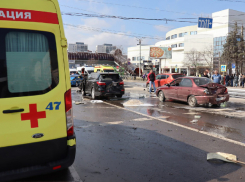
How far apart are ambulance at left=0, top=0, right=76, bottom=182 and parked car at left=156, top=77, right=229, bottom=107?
848cm

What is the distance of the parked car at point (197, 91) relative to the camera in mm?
10616

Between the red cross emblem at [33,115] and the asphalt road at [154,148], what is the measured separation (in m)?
1.05

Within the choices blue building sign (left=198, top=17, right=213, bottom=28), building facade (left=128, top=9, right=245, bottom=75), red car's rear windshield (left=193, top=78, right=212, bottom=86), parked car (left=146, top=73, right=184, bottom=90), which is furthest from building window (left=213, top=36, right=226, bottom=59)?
red car's rear windshield (left=193, top=78, right=212, bottom=86)

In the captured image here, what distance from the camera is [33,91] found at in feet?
10.4

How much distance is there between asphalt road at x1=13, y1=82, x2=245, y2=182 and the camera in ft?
12.6

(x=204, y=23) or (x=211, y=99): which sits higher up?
(x=204, y=23)

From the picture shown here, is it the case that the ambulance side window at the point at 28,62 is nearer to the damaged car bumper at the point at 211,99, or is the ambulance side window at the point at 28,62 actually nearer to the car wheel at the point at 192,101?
the damaged car bumper at the point at 211,99

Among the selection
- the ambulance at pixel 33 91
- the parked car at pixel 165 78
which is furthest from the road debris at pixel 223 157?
the parked car at pixel 165 78

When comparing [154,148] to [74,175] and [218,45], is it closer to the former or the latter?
[74,175]

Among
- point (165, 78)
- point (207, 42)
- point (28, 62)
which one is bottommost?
point (165, 78)

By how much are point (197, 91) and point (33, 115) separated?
9094 millimetres

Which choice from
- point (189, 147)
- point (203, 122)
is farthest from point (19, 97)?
point (203, 122)

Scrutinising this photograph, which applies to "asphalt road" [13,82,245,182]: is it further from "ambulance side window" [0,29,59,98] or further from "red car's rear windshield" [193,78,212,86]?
"red car's rear windshield" [193,78,212,86]

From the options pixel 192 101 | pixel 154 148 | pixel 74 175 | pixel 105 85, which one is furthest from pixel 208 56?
pixel 74 175
